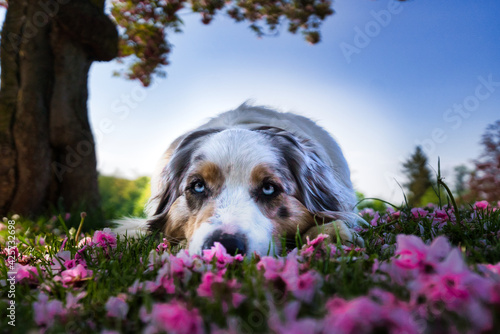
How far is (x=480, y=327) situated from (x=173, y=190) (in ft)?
9.33

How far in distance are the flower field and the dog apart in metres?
0.45

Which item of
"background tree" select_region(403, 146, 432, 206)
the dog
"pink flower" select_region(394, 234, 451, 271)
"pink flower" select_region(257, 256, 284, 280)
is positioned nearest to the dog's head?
the dog

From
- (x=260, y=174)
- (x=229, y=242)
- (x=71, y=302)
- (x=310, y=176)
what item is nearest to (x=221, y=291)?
(x=71, y=302)

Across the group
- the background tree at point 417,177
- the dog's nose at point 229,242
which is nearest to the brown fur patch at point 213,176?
the dog's nose at point 229,242

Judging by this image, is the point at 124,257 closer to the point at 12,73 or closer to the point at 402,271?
the point at 402,271

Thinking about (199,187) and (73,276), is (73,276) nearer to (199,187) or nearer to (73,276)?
(73,276)

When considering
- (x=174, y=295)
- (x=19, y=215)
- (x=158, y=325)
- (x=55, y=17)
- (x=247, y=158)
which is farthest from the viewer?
(x=55, y=17)

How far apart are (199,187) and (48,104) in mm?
3592

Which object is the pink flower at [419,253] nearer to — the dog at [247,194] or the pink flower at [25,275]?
the dog at [247,194]

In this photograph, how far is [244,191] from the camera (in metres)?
2.84

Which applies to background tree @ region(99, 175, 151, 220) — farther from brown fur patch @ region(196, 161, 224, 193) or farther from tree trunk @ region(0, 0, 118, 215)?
brown fur patch @ region(196, 161, 224, 193)

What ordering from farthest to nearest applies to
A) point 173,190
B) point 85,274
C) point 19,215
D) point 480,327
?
1. point 19,215
2. point 173,190
3. point 85,274
4. point 480,327

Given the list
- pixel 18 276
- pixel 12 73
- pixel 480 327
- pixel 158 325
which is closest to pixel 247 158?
pixel 18 276

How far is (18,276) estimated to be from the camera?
2066mm
